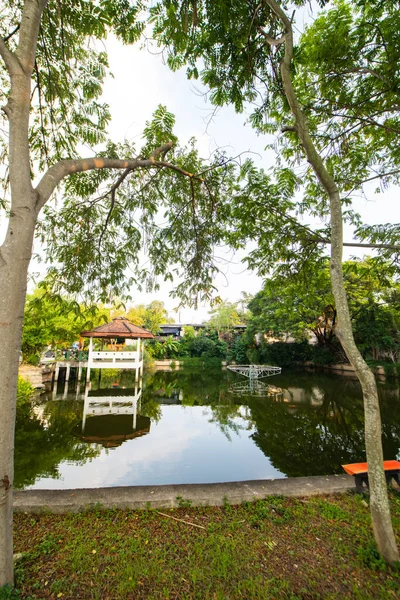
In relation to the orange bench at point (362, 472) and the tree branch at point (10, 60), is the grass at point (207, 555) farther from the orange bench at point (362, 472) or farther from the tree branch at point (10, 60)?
the tree branch at point (10, 60)

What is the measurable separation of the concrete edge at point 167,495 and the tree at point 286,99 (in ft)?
4.01

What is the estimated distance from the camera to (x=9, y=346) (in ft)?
5.24

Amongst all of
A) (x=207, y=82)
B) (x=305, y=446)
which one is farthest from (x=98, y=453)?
(x=207, y=82)

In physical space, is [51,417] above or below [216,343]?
below

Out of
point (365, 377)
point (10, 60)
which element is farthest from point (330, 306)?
point (10, 60)

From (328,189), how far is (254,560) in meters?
3.20

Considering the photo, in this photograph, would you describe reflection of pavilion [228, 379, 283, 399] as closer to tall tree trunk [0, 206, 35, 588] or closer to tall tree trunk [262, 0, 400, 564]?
tall tree trunk [262, 0, 400, 564]

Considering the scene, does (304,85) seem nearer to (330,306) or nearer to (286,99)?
(286,99)

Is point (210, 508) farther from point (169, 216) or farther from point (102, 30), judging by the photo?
point (102, 30)

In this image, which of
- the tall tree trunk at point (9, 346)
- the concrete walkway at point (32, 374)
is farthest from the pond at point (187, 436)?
the tall tree trunk at point (9, 346)

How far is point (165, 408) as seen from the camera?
408 inches

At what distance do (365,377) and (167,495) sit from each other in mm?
2435

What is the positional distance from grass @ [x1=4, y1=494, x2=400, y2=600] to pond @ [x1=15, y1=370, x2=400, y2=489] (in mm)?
2281

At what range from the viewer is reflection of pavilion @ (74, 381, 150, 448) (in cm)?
704
